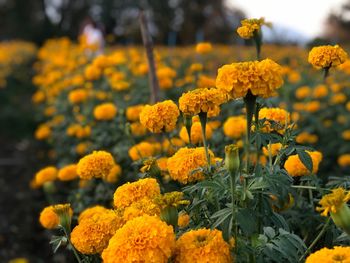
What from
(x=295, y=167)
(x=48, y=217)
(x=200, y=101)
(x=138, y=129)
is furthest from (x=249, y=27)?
(x=138, y=129)

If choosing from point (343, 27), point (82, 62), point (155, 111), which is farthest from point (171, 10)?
point (155, 111)

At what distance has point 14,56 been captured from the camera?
1177 cm

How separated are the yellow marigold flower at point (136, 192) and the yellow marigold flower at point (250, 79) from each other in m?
0.40

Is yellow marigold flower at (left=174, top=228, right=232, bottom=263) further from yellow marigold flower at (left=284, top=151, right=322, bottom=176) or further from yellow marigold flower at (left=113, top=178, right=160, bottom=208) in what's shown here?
yellow marigold flower at (left=284, top=151, right=322, bottom=176)

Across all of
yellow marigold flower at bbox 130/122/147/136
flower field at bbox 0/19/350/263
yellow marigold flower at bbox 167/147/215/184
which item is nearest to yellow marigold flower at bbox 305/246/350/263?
flower field at bbox 0/19/350/263

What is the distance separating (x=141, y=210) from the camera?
1.40 meters

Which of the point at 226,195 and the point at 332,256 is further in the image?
the point at 226,195

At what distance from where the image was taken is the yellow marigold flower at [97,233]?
146 cm

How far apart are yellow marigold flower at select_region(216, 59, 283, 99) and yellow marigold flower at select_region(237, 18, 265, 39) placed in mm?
507

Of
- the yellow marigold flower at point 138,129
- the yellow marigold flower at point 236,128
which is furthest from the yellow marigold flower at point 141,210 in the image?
the yellow marigold flower at point 138,129

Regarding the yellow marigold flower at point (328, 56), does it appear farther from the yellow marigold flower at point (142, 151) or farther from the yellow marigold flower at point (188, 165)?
the yellow marigold flower at point (142, 151)

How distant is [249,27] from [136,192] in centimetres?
71

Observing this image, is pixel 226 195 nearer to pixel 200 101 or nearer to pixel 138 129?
pixel 200 101

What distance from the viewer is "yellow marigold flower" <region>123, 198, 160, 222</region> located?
54.7 inches
